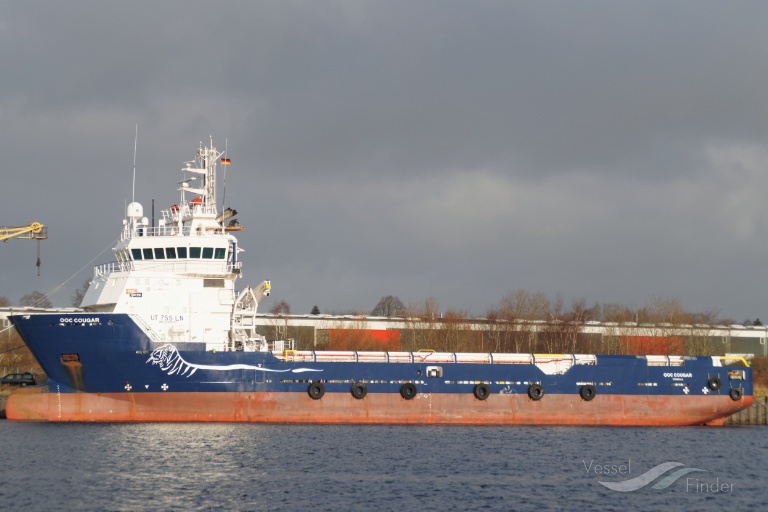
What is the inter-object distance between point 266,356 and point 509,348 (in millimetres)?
35649

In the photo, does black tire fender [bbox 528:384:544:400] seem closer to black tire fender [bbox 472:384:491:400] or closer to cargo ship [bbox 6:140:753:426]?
cargo ship [bbox 6:140:753:426]

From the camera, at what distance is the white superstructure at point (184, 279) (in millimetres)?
41750

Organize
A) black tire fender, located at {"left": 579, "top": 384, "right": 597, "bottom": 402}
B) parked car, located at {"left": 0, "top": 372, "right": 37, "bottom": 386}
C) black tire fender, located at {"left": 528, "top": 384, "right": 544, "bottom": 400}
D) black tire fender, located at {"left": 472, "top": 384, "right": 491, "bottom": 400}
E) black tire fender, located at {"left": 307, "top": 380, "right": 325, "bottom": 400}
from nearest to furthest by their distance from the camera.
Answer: black tire fender, located at {"left": 307, "top": 380, "right": 325, "bottom": 400}
black tire fender, located at {"left": 472, "top": 384, "right": 491, "bottom": 400}
black tire fender, located at {"left": 528, "top": 384, "right": 544, "bottom": 400}
black tire fender, located at {"left": 579, "top": 384, "right": 597, "bottom": 402}
parked car, located at {"left": 0, "top": 372, "right": 37, "bottom": 386}

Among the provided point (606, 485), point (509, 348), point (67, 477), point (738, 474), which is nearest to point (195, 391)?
point (67, 477)

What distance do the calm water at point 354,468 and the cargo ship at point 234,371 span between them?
4.83ft

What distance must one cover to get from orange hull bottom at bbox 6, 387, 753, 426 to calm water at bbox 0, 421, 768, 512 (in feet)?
3.86

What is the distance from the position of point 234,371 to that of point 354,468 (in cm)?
1214

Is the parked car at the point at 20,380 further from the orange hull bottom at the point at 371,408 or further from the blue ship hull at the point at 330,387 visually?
the blue ship hull at the point at 330,387

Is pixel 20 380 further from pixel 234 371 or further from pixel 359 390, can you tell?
pixel 359 390

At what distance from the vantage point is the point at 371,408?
42.2 meters

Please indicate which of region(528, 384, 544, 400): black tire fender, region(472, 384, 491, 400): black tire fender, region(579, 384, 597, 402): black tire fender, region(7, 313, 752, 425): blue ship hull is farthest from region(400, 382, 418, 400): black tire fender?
region(579, 384, 597, 402): black tire fender

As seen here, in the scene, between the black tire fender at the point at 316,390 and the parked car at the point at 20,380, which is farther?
the parked car at the point at 20,380

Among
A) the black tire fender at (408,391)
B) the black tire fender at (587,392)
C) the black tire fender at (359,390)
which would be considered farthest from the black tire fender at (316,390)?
the black tire fender at (587,392)

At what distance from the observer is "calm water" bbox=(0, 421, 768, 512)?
84.1 feet
